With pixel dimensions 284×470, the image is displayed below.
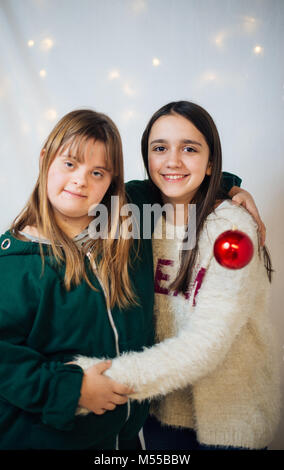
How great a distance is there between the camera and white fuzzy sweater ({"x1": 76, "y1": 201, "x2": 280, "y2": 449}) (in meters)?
0.90

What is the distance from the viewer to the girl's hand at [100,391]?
84 centimetres

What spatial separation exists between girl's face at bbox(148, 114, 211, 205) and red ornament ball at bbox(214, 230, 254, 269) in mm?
409

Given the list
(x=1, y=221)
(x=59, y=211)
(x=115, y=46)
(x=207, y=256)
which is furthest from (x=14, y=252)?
(x=115, y=46)

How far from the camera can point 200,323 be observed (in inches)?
36.9

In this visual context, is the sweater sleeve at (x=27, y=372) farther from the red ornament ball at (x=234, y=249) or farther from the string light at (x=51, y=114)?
the string light at (x=51, y=114)

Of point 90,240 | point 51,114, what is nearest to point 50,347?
point 90,240

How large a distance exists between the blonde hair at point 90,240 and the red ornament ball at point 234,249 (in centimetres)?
35

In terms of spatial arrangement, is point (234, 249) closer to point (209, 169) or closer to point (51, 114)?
point (209, 169)

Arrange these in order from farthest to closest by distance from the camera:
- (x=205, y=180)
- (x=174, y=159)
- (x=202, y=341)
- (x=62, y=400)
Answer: (x=205, y=180), (x=174, y=159), (x=202, y=341), (x=62, y=400)

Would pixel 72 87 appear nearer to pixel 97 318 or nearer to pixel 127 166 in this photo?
pixel 127 166

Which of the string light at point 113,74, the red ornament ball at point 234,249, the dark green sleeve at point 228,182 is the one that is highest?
the string light at point 113,74

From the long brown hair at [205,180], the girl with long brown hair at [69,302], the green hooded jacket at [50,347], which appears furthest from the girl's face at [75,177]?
the long brown hair at [205,180]

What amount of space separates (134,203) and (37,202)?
0.28 meters

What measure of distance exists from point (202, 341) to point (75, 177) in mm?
487
